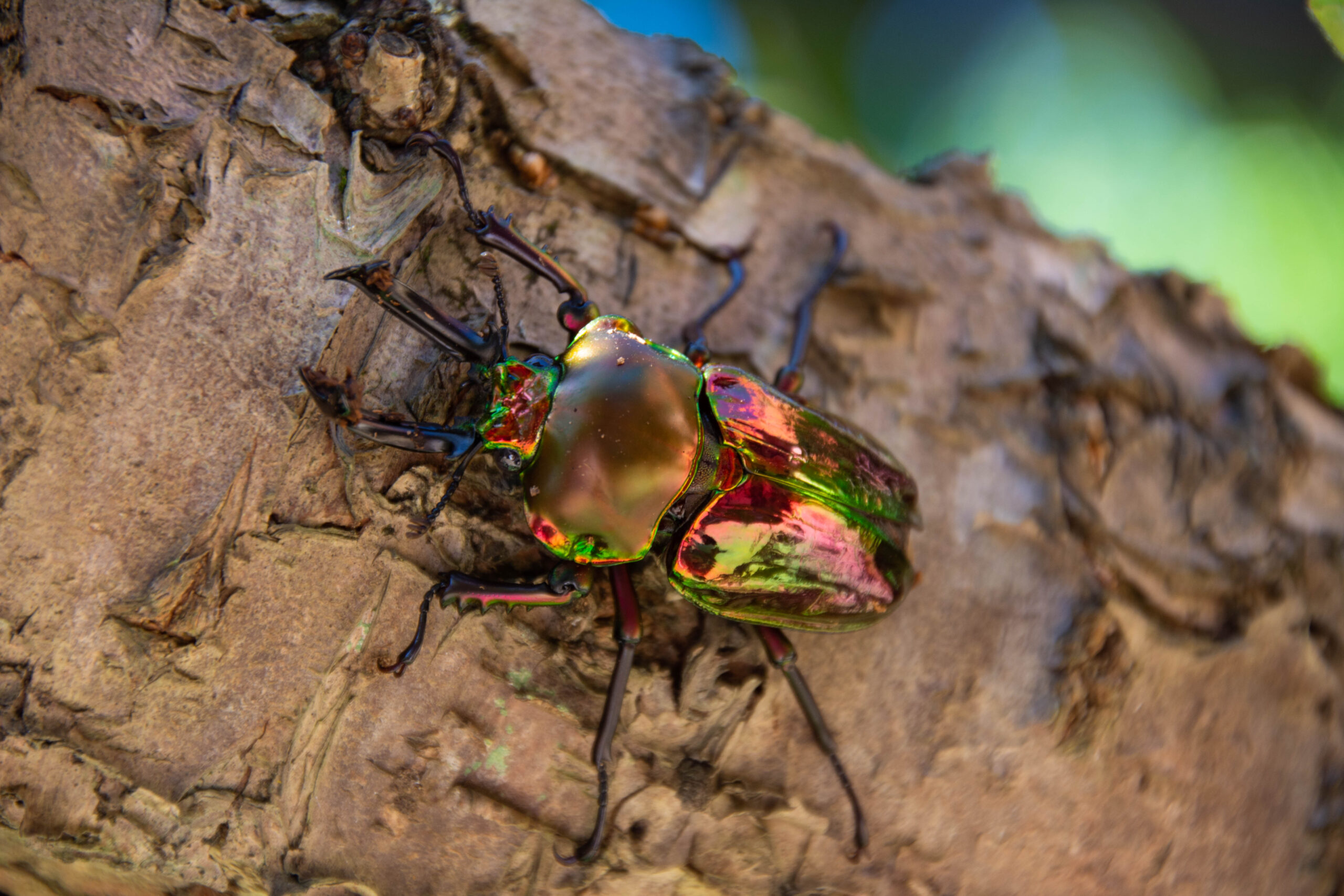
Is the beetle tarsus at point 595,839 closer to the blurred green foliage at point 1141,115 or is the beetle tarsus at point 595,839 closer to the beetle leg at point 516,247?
the beetle leg at point 516,247

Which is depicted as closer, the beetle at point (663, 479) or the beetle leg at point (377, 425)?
the beetle leg at point (377, 425)

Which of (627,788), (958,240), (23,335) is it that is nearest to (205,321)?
(23,335)

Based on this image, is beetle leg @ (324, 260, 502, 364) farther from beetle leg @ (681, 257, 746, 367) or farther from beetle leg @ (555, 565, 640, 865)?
beetle leg @ (555, 565, 640, 865)

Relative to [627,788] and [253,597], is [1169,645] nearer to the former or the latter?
[627,788]

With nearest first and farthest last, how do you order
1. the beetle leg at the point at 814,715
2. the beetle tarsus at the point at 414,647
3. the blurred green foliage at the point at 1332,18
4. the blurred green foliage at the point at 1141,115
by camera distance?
the blurred green foliage at the point at 1332,18
the beetle tarsus at the point at 414,647
the beetle leg at the point at 814,715
the blurred green foliage at the point at 1141,115

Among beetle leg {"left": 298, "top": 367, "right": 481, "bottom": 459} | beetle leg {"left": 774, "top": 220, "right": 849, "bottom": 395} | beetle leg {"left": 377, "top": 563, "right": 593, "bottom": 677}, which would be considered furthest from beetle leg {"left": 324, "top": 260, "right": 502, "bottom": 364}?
beetle leg {"left": 774, "top": 220, "right": 849, "bottom": 395}

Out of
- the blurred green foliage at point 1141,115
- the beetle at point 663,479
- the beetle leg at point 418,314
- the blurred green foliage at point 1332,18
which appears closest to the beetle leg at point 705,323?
the beetle at point 663,479

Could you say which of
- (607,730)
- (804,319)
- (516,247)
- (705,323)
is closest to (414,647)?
(607,730)
